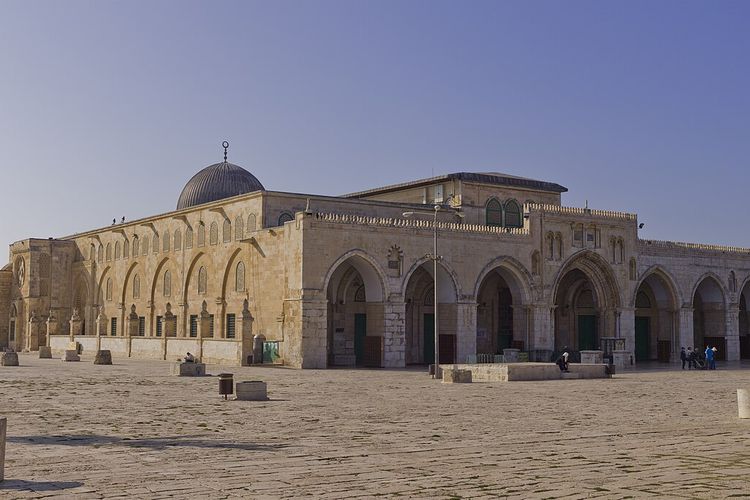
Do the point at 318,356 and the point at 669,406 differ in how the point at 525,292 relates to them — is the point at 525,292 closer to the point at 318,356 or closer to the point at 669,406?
the point at 318,356

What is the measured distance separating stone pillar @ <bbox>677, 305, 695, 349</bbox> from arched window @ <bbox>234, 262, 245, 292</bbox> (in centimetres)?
2475

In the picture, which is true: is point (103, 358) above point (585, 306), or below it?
below

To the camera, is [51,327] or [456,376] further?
[51,327]

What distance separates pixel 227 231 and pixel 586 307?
20871 millimetres

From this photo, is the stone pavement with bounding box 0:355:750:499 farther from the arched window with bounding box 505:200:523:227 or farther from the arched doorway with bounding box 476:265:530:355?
the arched window with bounding box 505:200:523:227

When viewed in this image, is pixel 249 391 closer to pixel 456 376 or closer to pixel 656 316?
pixel 456 376

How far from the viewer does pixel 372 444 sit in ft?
42.5

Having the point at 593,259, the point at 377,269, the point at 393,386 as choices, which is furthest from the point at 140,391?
the point at 593,259

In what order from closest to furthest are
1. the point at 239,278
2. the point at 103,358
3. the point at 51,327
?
the point at 103,358 < the point at 239,278 < the point at 51,327

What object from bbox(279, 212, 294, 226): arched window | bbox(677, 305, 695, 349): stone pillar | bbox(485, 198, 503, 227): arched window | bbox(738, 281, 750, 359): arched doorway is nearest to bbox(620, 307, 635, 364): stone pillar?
bbox(677, 305, 695, 349): stone pillar

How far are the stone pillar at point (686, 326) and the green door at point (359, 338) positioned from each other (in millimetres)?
19054

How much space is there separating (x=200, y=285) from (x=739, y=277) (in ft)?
105

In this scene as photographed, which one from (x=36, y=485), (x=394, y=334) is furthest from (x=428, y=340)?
(x=36, y=485)

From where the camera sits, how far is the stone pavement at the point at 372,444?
953 centimetres
